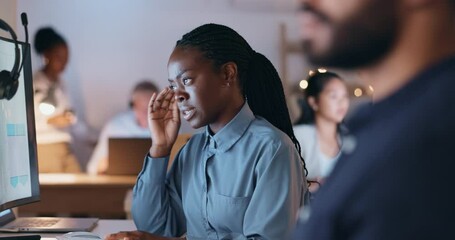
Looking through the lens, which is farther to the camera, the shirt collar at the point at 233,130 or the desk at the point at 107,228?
the desk at the point at 107,228

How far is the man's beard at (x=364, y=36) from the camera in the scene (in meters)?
0.47

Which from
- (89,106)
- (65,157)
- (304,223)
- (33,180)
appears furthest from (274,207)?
(89,106)

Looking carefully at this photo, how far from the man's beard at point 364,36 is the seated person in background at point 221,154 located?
88cm

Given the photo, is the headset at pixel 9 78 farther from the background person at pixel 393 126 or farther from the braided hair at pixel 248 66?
the background person at pixel 393 126

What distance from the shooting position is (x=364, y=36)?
18.8 inches

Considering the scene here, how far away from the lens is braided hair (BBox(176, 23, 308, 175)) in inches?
58.9

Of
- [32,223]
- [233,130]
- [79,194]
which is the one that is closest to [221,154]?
[233,130]

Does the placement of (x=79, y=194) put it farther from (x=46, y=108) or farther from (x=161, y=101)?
(x=161, y=101)

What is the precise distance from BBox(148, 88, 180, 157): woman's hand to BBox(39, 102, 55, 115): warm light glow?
2727mm

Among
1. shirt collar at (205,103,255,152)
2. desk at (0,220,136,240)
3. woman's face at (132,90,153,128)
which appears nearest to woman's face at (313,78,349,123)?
woman's face at (132,90,153,128)

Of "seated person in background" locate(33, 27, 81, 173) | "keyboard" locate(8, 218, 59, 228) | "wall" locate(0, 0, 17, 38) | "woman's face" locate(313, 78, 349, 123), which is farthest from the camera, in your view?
"seated person in background" locate(33, 27, 81, 173)

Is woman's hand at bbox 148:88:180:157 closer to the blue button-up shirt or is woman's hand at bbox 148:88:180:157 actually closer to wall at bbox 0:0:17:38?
the blue button-up shirt

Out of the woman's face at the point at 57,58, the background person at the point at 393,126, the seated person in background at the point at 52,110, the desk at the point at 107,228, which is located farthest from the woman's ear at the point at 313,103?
the background person at the point at 393,126

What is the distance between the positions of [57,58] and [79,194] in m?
1.21
